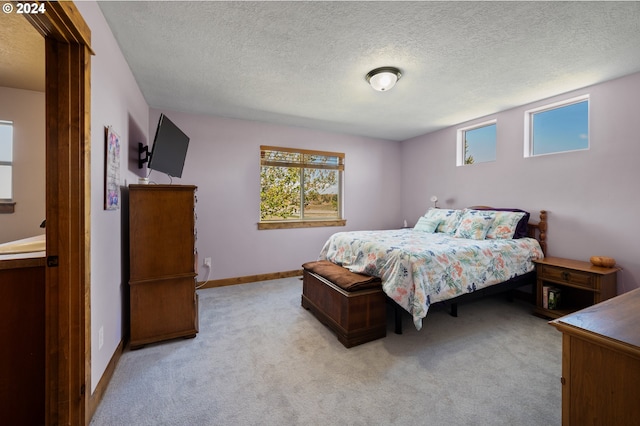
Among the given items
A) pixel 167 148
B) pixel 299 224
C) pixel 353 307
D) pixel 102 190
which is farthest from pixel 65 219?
pixel 299 224

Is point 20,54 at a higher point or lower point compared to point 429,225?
higher

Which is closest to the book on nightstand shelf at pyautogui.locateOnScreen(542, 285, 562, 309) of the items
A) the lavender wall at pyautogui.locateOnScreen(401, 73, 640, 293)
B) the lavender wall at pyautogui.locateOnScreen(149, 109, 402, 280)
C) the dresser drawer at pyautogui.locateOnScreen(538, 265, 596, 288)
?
the dresser drawer at pyautogui.locateOnScreen(538, 265, 596, 288)

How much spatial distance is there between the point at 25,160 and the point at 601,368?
463 centimetres

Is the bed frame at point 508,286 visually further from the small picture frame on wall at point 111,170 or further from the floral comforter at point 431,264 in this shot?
the small picture frame on wall at point 111,170

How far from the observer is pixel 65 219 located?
1.34 metres

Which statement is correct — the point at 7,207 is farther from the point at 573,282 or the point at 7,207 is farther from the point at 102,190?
the point at 573,282

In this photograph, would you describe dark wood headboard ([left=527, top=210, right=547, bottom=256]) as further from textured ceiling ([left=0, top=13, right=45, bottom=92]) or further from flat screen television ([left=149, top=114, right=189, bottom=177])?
textured ceiling ([left=0, top=13, right=45, bottom=92])

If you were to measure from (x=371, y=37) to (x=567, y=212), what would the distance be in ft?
9.78

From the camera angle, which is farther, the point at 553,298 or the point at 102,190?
the point at 553,298

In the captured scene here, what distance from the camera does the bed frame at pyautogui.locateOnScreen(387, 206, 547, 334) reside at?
2.48m

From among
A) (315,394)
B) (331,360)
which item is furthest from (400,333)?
(315,394)

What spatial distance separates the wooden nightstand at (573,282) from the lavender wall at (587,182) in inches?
10.6

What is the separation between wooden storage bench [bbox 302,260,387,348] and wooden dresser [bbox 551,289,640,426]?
1.40 m

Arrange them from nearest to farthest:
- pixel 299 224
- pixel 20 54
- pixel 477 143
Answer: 1. pixel 20 54
2. pixel 477 143
3. pixel 299 224
